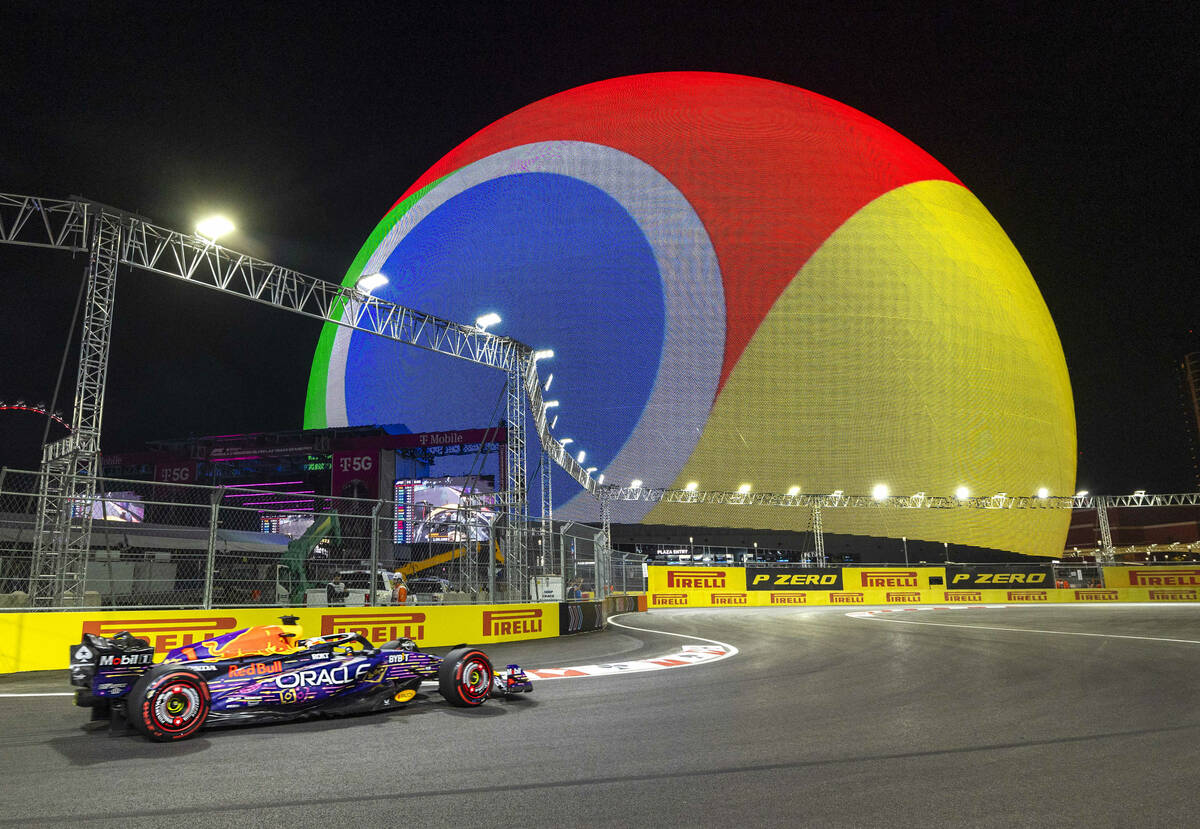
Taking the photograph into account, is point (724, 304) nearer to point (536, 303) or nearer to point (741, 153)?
point (741, 153)

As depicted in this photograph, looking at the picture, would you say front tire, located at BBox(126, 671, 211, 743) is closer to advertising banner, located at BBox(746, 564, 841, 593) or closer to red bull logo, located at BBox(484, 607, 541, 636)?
red bull logo, located at BBox(484, 607, 541, 636)

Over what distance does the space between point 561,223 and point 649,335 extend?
8038 mm

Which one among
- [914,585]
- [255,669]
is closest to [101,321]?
[255,669]

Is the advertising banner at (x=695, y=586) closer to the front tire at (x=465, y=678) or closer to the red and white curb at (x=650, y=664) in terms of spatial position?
the red and white curb at (x=650, y=664)

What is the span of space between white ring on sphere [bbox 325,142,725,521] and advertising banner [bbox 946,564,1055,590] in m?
14.8

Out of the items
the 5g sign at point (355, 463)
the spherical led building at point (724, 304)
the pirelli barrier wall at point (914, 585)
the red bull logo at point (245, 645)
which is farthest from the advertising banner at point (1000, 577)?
the red bull logo at point (245, 645)

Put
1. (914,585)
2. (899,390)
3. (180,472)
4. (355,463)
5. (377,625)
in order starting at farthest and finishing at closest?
1. (180,472)
2. (355,463)
3. (899,390)
4. (914,585)
5. (377,625)

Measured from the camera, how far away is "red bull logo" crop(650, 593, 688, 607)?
107ft

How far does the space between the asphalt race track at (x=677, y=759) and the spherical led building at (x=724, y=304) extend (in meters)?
27.9

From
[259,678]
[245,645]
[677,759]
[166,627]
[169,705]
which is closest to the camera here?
[677,759]

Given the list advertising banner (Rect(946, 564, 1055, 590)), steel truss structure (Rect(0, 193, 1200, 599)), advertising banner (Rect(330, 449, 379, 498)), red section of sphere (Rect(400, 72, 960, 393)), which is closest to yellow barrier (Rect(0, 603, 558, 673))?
steel truss structure (Rect(0, 193, 1200, 599))

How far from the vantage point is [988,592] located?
3584 centimetres

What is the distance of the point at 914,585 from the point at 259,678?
35.5m

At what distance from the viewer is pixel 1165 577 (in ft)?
116
